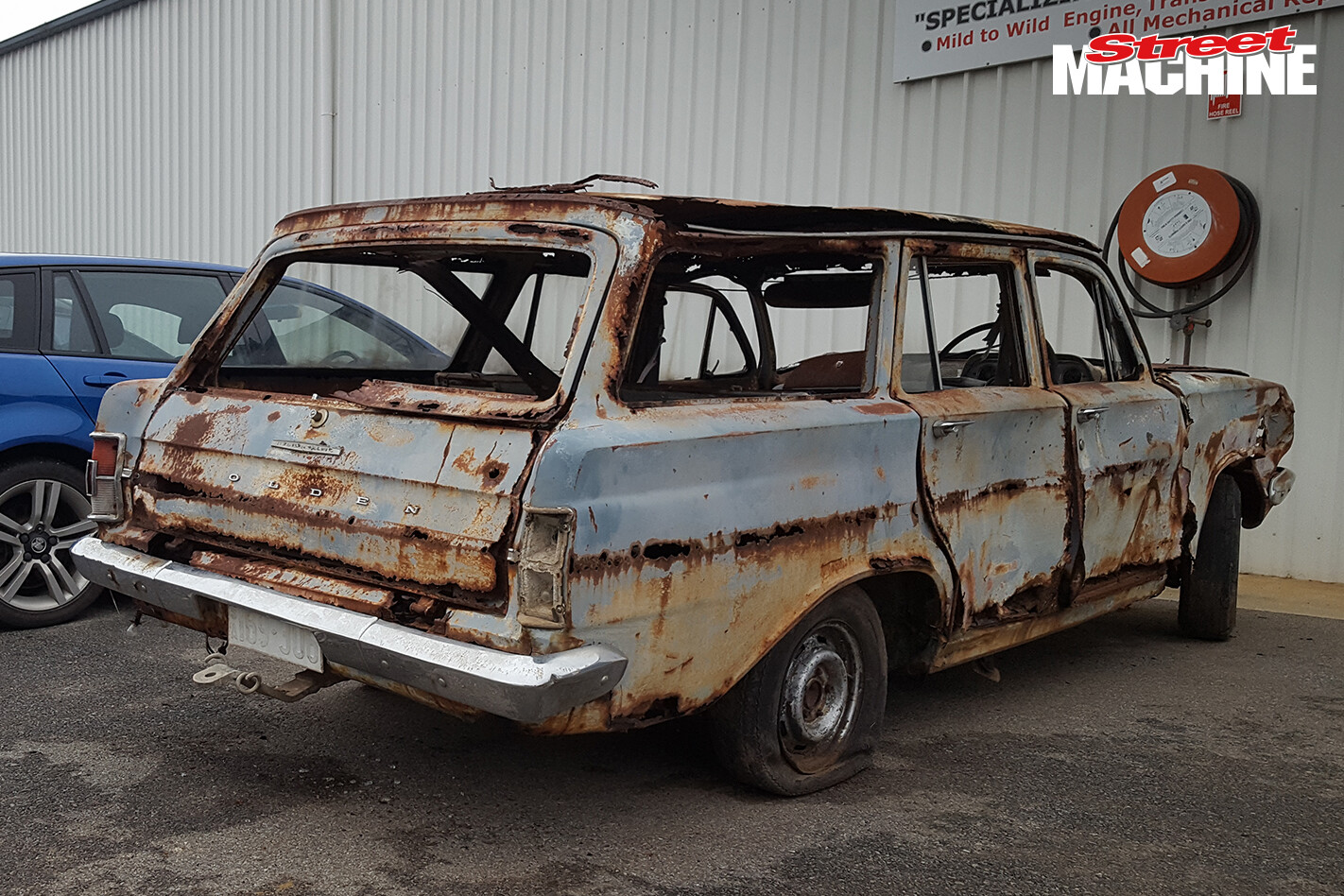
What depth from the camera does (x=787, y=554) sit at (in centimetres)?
336

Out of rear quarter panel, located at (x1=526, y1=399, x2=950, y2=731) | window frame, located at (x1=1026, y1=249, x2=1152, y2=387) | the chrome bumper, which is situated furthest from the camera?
window frame, located at (x1=1026, y1=249, x2=1152, y2=387)

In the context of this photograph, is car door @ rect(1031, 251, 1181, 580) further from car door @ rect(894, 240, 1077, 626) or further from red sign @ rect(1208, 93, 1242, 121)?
red sign @ rect(1208, 93, 1242, 121)

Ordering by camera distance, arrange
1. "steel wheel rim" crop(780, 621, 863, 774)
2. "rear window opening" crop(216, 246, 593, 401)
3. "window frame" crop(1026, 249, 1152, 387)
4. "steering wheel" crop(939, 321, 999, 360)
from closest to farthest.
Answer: "steel wheel rim" crop(780, 621, 863, 774)
"rear window opening" crop(216, 246, 593, 401)
"window frame" crop(1026, 249, 1152, 387)
"steering wheel" crop(939, 321, 999, 360)

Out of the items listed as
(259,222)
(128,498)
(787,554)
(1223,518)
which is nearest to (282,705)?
(128,498)

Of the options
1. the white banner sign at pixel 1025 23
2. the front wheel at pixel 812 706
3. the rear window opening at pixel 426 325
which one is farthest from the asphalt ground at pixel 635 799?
the white banner sign at pixel 1025 23

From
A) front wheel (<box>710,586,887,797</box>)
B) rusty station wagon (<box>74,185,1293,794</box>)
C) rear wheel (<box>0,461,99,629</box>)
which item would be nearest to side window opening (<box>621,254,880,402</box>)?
rusty station wagon (<box>74,185,1293,794</box>)

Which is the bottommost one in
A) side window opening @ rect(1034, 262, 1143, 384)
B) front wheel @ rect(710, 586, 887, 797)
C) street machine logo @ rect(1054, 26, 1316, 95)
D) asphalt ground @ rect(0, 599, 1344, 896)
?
asphalt ground @ rect(0, 599, 1344, 896)

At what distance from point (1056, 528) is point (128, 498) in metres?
3.07

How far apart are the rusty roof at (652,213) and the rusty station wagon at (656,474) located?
0.01m

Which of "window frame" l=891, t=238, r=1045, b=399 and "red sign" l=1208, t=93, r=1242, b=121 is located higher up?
"red sign" l=1208, t=93, r=1242, b=121

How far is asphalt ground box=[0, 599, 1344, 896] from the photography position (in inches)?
122

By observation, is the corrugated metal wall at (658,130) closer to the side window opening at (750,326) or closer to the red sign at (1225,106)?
the red sign at (1225,106)

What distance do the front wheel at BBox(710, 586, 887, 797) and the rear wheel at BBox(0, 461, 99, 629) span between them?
3254mm

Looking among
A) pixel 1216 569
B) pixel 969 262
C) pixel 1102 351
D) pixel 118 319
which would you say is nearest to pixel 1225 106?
pixel 1102 351
